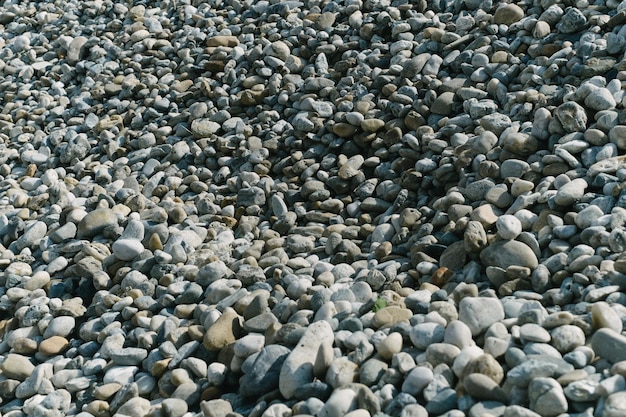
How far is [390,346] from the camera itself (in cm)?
237

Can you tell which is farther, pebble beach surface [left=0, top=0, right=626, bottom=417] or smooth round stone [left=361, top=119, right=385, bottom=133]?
smooth round stone [left=361, top=119, right=385, bottom=133]

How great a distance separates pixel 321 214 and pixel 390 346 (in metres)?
1.43

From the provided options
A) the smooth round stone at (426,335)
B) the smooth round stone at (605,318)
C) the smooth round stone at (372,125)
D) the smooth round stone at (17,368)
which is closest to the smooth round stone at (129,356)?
the smooth round stone at (17,368)

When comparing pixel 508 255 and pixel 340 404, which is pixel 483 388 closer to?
pixel 340 404

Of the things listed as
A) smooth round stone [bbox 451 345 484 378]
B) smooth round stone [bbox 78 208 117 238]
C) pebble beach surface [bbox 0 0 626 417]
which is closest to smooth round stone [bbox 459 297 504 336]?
pebble beach surface [bbox 0 0 626 417]

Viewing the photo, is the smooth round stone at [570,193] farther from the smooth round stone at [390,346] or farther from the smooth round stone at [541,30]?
the smooth round stone at [541,30]

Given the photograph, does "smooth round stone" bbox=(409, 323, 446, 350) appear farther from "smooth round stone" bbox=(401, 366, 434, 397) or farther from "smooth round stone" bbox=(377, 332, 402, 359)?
"smooth round stone" bbox=(401, 366, 434, 397)

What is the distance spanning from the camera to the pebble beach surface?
2338 mm

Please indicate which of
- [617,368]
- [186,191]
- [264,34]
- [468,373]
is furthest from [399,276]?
[264,34]

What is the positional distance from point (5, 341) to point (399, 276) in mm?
1676

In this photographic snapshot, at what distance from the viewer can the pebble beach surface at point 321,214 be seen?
2.34 metres

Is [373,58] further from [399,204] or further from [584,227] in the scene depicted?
[584,227]

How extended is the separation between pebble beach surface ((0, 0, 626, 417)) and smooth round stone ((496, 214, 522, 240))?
0.01 metres

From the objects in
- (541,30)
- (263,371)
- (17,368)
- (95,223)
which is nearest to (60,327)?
(17,368)
